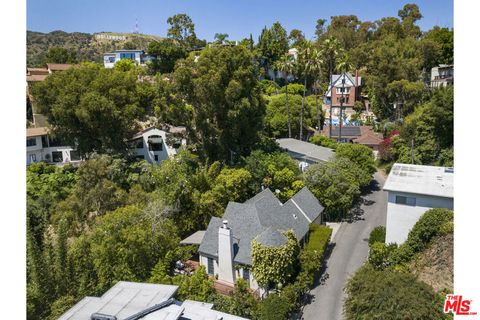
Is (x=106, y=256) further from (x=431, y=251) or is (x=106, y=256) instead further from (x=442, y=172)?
(x=442, y=172)

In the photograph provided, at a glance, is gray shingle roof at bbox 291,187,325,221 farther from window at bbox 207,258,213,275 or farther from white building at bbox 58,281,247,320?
white building at bbox 58,281,247,320

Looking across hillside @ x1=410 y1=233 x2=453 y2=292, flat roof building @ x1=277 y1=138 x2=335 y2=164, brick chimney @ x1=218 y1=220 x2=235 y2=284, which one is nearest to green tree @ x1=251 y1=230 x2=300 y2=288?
brick chimney @ x1=218 y1=220 x2=235 y2=284

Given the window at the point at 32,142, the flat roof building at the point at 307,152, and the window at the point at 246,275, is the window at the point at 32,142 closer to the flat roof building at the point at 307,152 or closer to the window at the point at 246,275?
the flat roof building at the point at 307,152

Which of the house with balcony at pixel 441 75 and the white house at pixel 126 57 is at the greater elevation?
the white house at pixel 126 57

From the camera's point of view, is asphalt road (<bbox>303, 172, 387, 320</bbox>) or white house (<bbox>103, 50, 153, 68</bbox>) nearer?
asphalt road (<bbox>303, 172, 387, 320</bbox>)

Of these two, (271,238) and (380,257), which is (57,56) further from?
(380,257)

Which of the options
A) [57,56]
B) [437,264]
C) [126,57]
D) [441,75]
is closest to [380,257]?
[437,264]

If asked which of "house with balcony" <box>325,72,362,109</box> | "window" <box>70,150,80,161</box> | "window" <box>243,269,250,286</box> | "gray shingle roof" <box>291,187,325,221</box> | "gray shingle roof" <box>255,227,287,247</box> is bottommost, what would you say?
"window" <box>243,269,250,286</box>

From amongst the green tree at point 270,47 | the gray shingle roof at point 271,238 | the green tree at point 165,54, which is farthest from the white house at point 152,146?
the green tree at point 270,47
